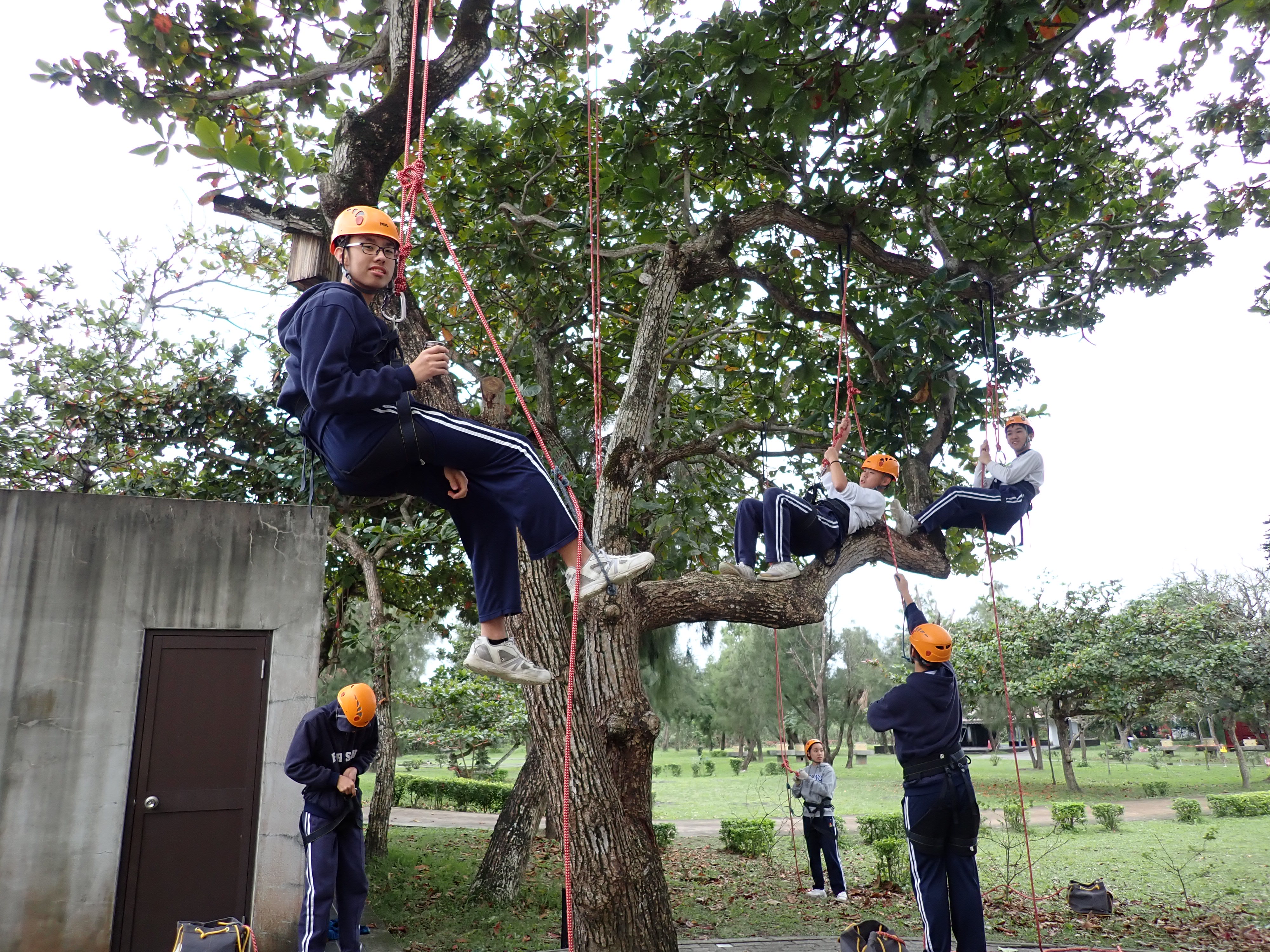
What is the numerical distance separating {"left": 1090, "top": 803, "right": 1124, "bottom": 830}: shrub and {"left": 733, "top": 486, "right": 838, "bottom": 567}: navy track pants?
41.1ft

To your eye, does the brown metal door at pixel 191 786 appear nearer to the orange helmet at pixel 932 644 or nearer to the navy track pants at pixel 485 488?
the navy track pants at pixel 485 488

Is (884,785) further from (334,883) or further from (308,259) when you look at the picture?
(308,259)

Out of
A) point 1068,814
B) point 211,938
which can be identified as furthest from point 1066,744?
point 211,938

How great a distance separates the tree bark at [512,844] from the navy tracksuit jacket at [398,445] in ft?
18.9

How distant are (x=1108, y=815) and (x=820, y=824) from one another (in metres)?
9.40

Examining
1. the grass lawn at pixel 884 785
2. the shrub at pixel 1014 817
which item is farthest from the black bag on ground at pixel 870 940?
the grass lawn at pixel 884 785

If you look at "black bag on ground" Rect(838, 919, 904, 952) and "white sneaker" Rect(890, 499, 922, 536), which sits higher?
"white sneaker" Rect(890, 499, 922, 536)

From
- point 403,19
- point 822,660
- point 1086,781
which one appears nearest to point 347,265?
point 403,19

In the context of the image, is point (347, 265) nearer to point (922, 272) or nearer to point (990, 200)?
point (922, 272)

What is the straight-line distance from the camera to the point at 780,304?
7426mm

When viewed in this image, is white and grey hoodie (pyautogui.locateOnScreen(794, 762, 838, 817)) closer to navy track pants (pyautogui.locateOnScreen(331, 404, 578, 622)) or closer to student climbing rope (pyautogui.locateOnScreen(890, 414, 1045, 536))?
student climbing rope (pyautogui.locateOnScreen(890, 414, 1045, 536))

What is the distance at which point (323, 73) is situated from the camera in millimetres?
5188

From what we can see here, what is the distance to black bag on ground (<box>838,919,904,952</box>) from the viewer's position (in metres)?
5.26

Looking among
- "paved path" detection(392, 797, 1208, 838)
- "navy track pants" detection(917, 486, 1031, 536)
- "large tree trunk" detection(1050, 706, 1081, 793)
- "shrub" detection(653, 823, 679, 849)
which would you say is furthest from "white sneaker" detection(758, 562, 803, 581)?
"large tree trunk" detection(1050, 706, 1081, 793)
